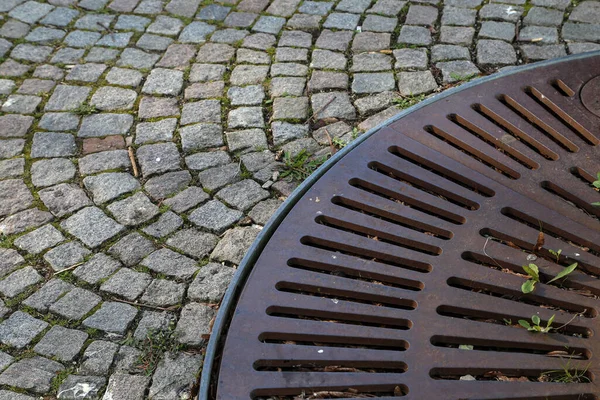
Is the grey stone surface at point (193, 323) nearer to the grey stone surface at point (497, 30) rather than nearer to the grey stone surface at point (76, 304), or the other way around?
the grey stone surface at point (76, 304)

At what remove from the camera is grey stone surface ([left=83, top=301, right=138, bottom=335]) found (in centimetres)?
216

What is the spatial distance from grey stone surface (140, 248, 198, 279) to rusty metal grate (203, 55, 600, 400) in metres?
0.39

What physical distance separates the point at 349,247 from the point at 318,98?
1100mm

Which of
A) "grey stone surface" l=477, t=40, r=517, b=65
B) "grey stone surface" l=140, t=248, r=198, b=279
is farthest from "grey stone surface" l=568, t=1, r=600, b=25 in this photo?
"grey stone surface" l=140, t=248, r=198, b=279

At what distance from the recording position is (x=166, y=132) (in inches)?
114

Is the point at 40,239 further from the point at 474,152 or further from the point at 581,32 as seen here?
the point at 581,32

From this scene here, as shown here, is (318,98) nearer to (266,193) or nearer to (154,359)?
(266,193)

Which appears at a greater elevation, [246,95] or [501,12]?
[501,12]

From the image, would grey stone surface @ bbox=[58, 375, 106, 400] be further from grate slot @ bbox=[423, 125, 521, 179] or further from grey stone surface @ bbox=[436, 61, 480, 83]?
grey stone surface @ bbox=[436, 61, 480, 83]

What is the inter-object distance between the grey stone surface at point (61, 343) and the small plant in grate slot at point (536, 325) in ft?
4.19

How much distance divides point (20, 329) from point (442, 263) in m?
1.30

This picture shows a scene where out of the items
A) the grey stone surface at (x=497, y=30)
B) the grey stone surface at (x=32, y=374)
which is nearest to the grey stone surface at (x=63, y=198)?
the grey stone surface at (x=32, y=374)

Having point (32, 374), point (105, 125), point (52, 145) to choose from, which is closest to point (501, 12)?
point (105, 125)

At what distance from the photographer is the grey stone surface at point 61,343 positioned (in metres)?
2.09
